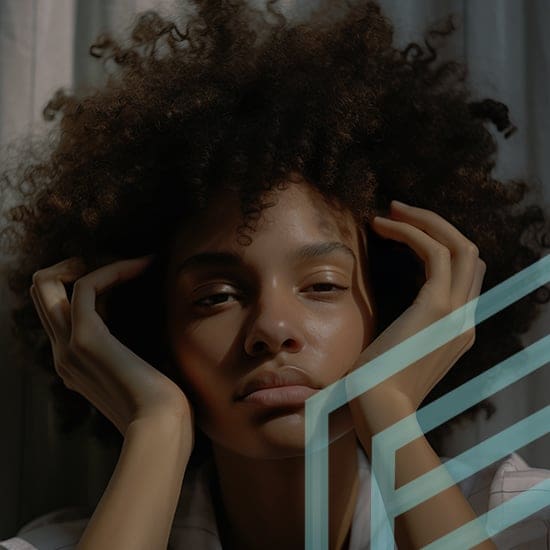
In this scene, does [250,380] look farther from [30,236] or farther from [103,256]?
[30,236]

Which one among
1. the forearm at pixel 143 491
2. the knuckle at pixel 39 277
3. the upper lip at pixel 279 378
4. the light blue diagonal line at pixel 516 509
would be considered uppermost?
the knuckle at pixel 39 277

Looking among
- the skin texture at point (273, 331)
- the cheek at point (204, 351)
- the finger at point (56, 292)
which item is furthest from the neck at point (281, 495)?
the finger at point (56, 292)

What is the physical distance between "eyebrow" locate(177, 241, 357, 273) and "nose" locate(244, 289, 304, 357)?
45 millimetres

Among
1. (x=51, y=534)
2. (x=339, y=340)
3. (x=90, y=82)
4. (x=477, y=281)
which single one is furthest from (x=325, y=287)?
(x=90, y=82)

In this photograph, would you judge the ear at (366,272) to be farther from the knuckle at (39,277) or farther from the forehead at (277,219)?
the knuckle at (39,277)

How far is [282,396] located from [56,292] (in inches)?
12.2

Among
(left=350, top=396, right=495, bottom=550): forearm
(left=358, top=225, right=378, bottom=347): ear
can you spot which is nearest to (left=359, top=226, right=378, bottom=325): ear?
(left=358, top=225, right=378, bottom=347): ear

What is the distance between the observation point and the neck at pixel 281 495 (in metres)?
1.04

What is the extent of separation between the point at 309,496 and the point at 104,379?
0.23 metres

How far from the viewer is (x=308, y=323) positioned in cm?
96

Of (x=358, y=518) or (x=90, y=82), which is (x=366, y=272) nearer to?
(x=358, y=518)

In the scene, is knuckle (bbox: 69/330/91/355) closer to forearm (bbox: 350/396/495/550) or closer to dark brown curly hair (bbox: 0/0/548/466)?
dark brown curly hair (bbox: 0/0/548/466)
